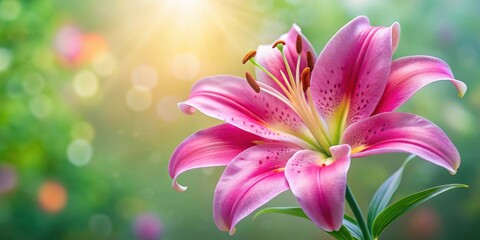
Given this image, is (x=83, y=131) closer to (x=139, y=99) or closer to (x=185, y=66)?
(x=139, y=99)

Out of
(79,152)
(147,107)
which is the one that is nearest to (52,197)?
(79,152)

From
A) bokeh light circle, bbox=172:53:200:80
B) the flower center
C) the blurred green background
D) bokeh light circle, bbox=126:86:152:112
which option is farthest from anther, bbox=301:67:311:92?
bokeh light circle, bbox=126:86:152:112

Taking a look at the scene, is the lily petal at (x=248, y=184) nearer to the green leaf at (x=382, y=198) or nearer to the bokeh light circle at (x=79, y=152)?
the green leaf at (x=382, y=198)

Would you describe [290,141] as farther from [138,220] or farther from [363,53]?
[138,220]

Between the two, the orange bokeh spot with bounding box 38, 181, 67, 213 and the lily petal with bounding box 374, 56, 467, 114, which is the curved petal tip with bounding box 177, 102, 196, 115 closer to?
the lily petal with bounding box 374, 56, 467, 114

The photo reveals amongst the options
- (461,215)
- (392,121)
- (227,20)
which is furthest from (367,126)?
(461,215)

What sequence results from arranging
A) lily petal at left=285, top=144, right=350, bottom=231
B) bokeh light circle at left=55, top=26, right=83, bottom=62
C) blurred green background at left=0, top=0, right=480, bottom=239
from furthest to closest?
bokeh light circle at left=55, top=26, right=83, bottom=62
blurred green background at left=0, top=0, right=480, bottom=239
lily petal at left=285, top=144, right=350, bottom=231
